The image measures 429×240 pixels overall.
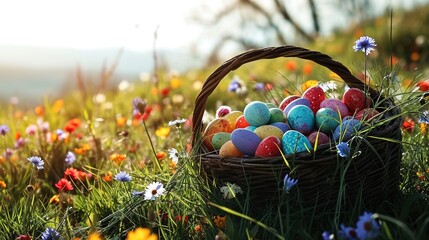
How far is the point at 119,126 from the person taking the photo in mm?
3352

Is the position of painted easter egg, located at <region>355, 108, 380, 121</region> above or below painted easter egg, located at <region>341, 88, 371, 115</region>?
below

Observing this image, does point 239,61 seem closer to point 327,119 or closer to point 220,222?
point 327,119

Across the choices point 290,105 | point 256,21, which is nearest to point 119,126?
point 290,105

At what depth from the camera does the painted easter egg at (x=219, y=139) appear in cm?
211

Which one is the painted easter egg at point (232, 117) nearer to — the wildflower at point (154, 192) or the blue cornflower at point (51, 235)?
the wildflower at point (154, 192)

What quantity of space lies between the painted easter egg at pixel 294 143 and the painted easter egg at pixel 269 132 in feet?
0.28

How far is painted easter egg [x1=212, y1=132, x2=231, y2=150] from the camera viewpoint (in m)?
2.11

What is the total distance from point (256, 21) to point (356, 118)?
43.6 ft

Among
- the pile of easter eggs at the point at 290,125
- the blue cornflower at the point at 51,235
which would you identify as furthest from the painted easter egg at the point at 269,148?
the blue cornflower at the point at 51,235

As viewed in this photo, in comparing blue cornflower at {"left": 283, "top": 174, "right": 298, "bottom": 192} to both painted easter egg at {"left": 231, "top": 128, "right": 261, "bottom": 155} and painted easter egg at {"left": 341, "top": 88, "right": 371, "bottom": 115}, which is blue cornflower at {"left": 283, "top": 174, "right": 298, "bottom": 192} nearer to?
painted easter egg at {"left": 231, "top": 128, "right": 261, "bottom": 155}

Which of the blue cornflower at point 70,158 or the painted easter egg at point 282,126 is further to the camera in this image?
the blue cornflower at point 70,158

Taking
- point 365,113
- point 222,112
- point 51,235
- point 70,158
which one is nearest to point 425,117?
point 365,113

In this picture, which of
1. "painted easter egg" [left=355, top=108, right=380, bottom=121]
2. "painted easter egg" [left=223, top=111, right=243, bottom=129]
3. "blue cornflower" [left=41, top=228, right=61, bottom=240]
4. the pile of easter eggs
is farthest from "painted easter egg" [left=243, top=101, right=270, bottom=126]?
"blue cornflower" [left=41, top=228, right=61, bottom=240]

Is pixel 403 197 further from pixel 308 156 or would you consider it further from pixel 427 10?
pixel 427 10
